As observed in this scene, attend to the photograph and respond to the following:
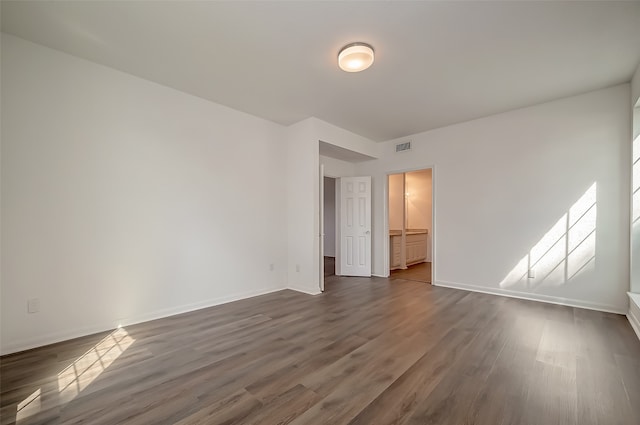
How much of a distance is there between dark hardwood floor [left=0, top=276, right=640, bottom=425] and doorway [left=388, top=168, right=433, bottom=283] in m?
2.67

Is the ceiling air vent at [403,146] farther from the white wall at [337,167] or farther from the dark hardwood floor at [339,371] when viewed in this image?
the dark hardwood floor at [339,371]

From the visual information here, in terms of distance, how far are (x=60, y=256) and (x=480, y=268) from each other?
5.71 metres

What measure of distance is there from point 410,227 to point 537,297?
476 cm

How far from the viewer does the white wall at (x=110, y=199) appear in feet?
8.23

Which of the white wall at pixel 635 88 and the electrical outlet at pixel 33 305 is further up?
the white wall at pixel 635 88

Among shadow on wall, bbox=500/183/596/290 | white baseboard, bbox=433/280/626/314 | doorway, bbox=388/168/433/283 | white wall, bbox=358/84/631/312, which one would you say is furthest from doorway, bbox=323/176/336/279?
shadow on wall, bbox=500/183/596/290

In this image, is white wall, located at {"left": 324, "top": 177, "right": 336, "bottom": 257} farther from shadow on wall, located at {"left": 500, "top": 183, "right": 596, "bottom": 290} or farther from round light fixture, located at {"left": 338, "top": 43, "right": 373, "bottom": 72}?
round light fixture, located at {"left": 338, "top": 43, "right": 373, "bottom": 72}

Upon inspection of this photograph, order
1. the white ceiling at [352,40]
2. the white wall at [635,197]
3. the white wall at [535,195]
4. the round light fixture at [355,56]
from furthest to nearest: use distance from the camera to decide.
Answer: the white wall at [535,195] → the white wall at [635,197] → the round light fixture at [355,56] → the white ceiling at [352,40]

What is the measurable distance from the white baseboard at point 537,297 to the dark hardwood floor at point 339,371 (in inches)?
7.2

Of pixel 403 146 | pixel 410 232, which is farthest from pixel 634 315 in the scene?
pixel 410 232

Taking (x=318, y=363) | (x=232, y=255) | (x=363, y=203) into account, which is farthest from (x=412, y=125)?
(x=318, y=363)

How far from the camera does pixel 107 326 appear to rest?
2.92 metres

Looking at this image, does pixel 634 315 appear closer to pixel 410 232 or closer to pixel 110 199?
pixel 410 232

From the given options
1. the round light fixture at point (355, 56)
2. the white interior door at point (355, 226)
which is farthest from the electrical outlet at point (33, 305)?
the white interior door at point (355, 226)
